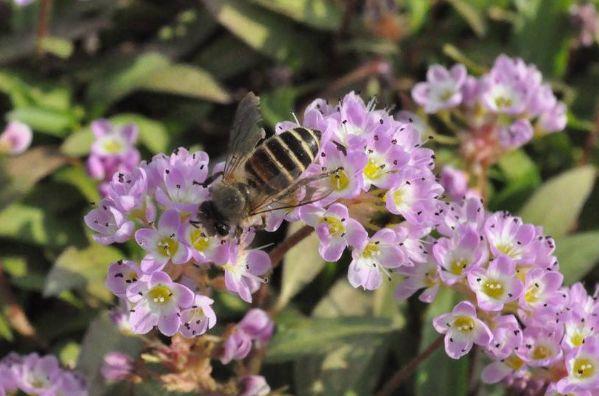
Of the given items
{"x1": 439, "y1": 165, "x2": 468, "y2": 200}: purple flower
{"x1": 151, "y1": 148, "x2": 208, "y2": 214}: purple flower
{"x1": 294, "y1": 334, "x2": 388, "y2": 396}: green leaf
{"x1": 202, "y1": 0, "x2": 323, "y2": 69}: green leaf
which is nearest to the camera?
{"x1": 151, "y1": 148, "x2": 208, "y2": 214}: purple flower

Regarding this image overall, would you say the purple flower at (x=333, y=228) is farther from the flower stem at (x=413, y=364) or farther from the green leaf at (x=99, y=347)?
the green leaf at (x=99, y=347)

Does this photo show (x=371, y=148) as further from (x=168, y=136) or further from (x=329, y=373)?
(x=168, y=136)

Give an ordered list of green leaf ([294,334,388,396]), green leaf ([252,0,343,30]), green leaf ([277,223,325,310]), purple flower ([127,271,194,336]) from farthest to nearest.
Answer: green leaf ([252,0,343,30])
green leaf ([277,223,325,310])
green leaf ([294,334,388,396])
purple flower ([127,271,194,336])

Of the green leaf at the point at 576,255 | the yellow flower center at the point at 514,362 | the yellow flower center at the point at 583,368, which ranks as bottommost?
the green leaf at the point at 576,255

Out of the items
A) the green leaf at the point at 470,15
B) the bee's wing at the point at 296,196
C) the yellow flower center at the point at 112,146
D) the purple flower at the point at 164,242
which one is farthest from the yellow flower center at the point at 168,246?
the green leaf at the point at 470,15

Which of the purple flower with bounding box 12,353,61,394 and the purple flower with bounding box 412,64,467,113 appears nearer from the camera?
the purple flower with bounding box 12,353,61,394

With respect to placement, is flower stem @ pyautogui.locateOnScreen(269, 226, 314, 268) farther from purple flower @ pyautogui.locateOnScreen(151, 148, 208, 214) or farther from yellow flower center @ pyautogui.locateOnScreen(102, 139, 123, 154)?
yellow flower center @ pyautogui.locateOnScreen(102, 139, 123, 154)

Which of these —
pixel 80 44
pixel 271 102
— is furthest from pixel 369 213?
pixel 80 44

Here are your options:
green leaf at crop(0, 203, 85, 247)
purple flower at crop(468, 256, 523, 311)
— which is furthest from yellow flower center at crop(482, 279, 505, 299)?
green leaf at crop(0, 203, 85, 247)
